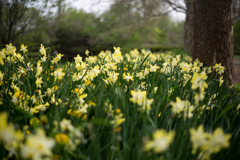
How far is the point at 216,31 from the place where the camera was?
266 cm

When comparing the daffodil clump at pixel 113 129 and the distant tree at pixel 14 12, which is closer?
the daffodil clump at pixel 113 129

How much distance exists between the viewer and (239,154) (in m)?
0.97

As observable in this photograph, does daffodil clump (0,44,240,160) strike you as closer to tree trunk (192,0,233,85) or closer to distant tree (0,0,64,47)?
tree trunk (192,0,233,85)

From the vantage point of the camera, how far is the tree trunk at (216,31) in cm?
261

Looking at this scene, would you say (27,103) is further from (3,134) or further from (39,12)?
(39,12)

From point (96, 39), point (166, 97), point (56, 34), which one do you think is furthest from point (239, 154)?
point (56, 34)

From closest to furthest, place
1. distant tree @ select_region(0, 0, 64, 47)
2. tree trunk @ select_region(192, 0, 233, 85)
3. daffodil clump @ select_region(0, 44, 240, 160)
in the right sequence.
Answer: daffodil clump @ select_region(0, 44, 240, 160) < tree trunk @ select_region(192, 0, 233, 85) < distant tree @ select_region(0, 0, 64, 47)

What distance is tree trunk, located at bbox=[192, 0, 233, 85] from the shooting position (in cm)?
261

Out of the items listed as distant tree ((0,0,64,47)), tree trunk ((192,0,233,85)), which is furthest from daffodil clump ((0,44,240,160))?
distant tree ((0,0,64,47))

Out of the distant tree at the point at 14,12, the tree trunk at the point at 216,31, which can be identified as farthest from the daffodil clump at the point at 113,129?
the distant tree at the point at 14,12

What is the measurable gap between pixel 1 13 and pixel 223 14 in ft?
17.0

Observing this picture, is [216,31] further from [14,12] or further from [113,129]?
[14,12]

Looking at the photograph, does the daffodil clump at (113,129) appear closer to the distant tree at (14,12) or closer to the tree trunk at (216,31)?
the tree trunk at (216,31)

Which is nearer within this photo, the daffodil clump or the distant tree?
the daffodil clump
